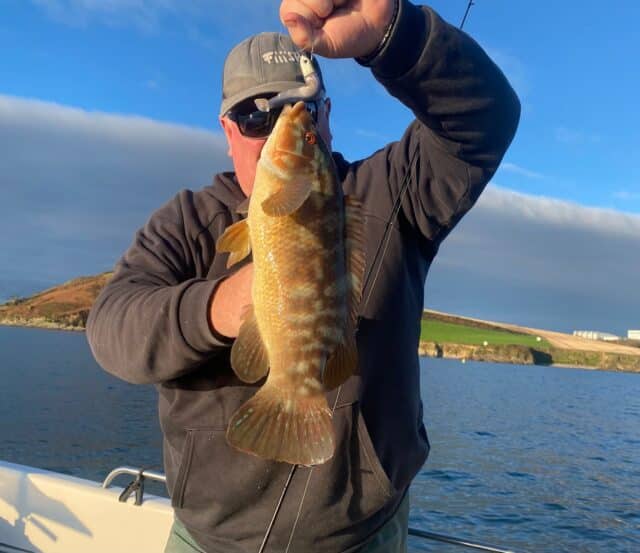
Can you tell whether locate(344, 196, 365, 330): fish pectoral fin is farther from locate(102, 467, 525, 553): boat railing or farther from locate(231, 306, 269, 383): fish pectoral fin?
locate(102, 467, 525, 553): boat railing

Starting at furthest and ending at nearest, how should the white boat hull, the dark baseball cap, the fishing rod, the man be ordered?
the white boat hull → the fishing rod → the dark baseball cap → the man

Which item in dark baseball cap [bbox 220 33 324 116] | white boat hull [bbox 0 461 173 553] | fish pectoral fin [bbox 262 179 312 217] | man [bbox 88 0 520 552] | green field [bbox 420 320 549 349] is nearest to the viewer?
fish pectoral fin [bbox 262 179 312 217]

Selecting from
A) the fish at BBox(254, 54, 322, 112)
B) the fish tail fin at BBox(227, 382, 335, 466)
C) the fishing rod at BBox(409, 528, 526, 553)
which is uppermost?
the fish at BBox(254, 54, 322, 112)

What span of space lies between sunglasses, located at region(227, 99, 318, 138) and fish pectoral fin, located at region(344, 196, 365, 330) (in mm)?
752

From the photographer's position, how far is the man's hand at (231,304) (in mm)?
2191

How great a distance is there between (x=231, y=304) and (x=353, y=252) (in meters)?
0.49

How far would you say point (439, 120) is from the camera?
2627 millimetres

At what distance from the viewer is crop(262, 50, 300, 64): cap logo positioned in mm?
2912

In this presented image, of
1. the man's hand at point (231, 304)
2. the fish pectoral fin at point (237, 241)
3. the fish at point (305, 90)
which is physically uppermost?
the fish at point (305, 90)

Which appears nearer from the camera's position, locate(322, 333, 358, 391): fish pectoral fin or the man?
locate(322, 333, 358, 391): fish pectoral fin

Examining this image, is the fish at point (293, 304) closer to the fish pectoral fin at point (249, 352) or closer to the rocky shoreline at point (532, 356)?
the fish pectoral fin at point (249, 352)

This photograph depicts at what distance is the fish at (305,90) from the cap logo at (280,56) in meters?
0.19

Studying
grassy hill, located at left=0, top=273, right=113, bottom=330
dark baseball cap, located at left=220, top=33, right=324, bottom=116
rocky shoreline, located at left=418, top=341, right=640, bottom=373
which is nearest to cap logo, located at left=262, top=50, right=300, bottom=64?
dark baseball cap, located at left=220, top=33, right=324, bottom=116

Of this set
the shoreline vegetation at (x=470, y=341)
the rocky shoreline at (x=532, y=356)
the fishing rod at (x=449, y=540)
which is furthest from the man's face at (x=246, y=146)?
the rocky shoreline at (x=532, y=356)
